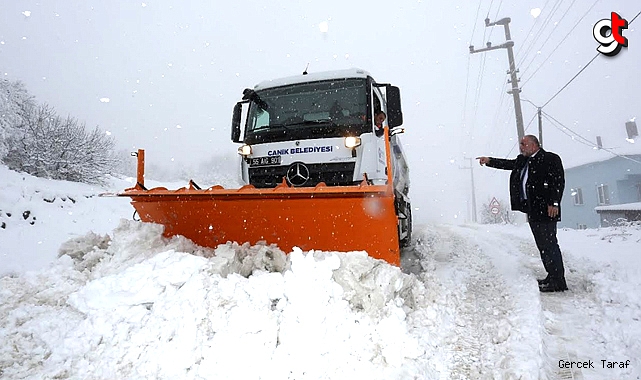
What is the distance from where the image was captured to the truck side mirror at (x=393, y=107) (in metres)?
4.70

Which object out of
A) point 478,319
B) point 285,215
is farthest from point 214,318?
point 478,319

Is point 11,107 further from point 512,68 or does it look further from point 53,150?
point 512,68

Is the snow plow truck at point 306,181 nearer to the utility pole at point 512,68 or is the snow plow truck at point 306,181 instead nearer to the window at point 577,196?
the utility pole at point 512,68


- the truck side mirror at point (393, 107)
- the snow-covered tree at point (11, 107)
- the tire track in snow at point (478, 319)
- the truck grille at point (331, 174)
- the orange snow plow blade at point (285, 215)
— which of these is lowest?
the tire track in snow at point (478, 319)

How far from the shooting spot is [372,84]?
4.92m

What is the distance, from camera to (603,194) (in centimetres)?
2406

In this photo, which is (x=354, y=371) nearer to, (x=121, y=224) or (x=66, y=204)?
(x=121, y=224)

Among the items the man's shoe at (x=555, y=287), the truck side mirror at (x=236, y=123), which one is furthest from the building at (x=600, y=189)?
the truck side mirror at (x=236, y=123)

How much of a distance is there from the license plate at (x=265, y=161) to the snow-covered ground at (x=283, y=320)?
1352 millimetres

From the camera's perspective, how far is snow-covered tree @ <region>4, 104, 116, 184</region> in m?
12.6

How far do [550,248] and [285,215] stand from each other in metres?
2.90

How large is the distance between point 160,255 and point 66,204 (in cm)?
896

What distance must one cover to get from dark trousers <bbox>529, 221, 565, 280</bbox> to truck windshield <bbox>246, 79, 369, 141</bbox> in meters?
2.31

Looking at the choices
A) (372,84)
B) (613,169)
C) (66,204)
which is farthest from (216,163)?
(372,84)
